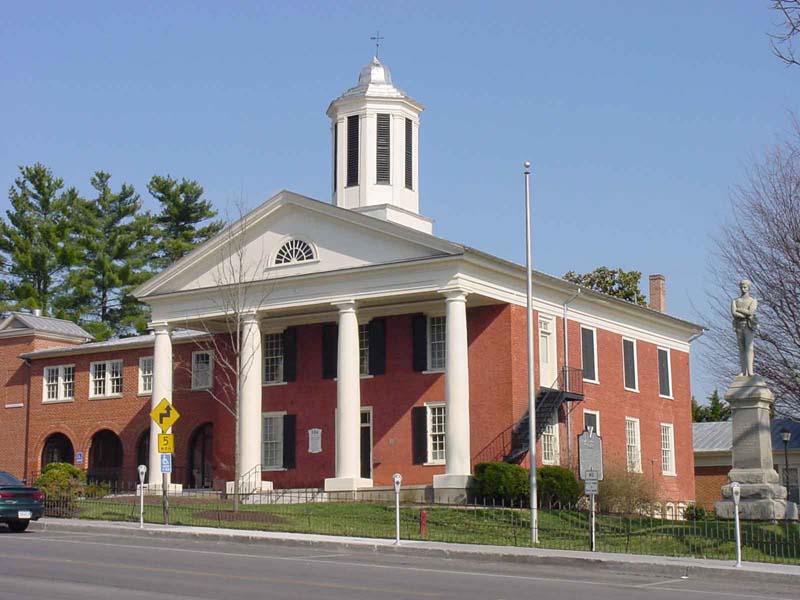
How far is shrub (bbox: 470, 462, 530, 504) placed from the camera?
36.4 meters

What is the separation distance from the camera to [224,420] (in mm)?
46969

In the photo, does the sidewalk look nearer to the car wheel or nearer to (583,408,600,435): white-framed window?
the car wheel

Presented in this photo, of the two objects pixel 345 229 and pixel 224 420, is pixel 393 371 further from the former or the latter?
pixel 224 420

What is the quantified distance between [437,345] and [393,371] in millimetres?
1952

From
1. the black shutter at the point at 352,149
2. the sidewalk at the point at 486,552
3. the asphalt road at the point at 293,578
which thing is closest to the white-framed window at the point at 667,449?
the black shutter at the point at 352,149

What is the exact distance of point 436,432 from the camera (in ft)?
135

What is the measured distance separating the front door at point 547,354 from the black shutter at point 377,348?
561 cm

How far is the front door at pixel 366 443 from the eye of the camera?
42656 millimetres

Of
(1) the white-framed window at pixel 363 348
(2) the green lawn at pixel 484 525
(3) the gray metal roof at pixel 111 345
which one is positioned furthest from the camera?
(3) the gray metal roof at pixel 111 345

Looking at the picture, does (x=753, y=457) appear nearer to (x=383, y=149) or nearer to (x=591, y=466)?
(x=591, y=466)

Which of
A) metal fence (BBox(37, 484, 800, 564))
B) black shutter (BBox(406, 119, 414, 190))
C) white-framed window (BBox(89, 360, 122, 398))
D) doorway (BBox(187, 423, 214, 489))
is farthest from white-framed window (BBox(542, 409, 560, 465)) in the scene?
white-framed window (BBox(89, 360, 122, 398))

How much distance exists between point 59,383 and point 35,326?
139 inches

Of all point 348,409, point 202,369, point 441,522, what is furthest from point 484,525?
point 202,369

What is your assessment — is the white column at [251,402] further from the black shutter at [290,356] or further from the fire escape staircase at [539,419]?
the fire escape staircase at [539,419]
